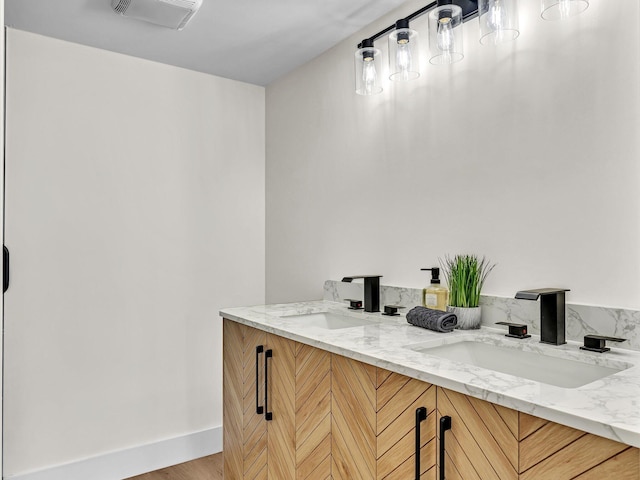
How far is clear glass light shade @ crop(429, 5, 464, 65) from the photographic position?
69.5 inches

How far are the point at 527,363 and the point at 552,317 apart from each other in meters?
0.16

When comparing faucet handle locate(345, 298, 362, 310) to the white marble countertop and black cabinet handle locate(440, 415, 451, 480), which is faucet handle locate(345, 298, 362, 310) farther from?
black cabinet handle locate(440, 415, 451, 480)

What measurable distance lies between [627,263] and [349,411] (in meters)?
0.93

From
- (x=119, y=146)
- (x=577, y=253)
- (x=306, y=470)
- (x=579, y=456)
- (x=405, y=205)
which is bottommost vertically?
(x=306, y=470)

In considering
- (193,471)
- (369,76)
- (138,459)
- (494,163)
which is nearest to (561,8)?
(494,163)

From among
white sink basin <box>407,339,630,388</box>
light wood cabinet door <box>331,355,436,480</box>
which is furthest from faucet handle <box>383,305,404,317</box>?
light wood cabinet door <box>331,355,436,480</box>

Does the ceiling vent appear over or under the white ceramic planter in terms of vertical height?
over

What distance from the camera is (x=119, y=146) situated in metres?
2.69

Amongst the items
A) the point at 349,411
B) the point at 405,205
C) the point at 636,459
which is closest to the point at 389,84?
the point at 405,205

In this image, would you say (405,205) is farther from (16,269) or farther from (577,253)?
(16,269)

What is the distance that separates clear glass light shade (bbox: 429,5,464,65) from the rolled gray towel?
942 millimetres

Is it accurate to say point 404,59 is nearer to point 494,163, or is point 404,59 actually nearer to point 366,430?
point 494,163

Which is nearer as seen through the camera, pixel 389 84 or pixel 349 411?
pixel 349 411

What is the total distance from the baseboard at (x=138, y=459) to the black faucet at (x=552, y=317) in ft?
7.19
